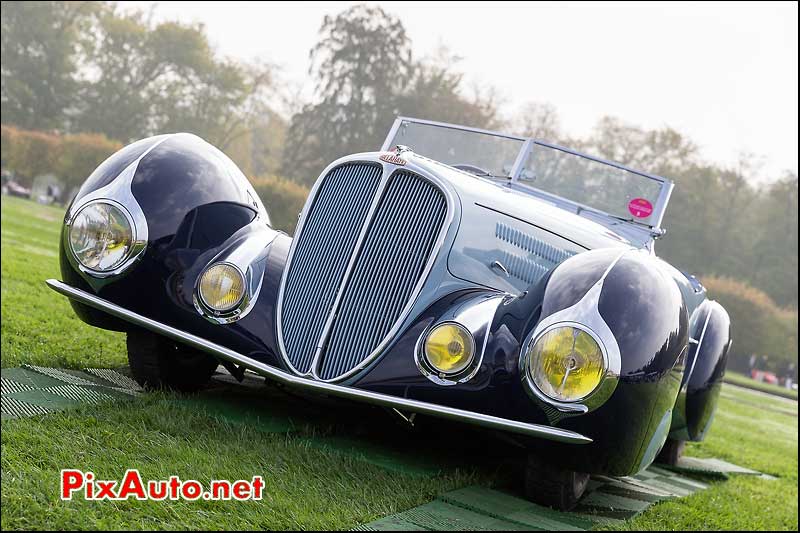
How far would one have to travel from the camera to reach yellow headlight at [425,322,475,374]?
3.86m

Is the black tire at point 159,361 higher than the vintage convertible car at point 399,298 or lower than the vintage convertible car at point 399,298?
lower

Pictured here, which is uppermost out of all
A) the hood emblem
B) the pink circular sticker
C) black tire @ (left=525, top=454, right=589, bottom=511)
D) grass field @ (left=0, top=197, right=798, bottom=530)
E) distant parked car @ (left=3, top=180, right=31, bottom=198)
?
the pink circular sticker

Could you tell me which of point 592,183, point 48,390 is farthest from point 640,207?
point 48,390

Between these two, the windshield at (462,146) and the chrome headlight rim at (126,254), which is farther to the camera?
the windshield at (462,146)

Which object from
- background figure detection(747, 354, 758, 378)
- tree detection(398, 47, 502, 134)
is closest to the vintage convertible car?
tree detection(398, 47, 502, 134)

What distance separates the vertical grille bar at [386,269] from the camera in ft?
13.6

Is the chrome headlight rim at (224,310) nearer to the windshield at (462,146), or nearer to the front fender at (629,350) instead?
the front fender at (629,350)

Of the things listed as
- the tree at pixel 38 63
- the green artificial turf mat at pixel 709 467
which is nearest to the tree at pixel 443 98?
the tree at pixel 38 63

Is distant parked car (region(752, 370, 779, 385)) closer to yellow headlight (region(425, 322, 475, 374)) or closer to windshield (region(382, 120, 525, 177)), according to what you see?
windshield (region(382, 120, 525, 177))

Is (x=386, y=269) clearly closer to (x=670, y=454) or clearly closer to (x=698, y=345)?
(x=698, y=345)

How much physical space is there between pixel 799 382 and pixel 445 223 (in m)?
37.4

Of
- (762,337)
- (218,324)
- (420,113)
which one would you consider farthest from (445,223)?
(762,337)

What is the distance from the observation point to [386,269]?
4.26 m

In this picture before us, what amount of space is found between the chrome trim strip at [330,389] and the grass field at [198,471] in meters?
0.28
